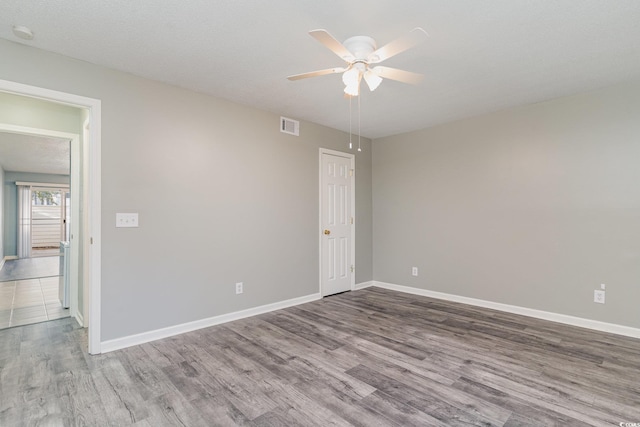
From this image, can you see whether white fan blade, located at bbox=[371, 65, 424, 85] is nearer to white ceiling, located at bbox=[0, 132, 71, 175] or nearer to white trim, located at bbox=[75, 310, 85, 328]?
white trim, located at bbox=[75, 310, 85, 328]

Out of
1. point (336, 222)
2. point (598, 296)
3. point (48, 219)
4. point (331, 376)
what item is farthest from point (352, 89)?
point (48, 219)

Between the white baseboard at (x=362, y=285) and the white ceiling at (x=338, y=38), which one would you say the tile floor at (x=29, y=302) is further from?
the white baseboard at (x=362, y=285)

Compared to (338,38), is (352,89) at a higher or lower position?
lower

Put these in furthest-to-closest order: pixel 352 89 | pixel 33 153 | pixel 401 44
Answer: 1. pixel 33 153
2. pixel 352 89
3. pixel 401 44

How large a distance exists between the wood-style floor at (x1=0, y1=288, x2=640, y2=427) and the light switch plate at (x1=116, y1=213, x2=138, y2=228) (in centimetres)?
113

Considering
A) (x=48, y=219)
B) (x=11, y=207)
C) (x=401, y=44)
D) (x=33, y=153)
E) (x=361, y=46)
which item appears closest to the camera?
(x=401, y=44)

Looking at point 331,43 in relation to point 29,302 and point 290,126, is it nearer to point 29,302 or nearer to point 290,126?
point 290,126

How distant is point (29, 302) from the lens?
4.29 m

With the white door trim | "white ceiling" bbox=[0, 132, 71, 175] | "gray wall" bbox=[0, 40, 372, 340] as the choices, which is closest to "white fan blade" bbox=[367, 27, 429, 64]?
"gray wall" bbox=[0, 40, 372, 340]

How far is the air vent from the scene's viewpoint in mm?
4070

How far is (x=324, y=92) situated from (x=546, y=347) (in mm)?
3273

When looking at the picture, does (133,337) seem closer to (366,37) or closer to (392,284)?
(366,37)

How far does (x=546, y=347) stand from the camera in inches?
110

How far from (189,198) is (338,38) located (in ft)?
6.99
